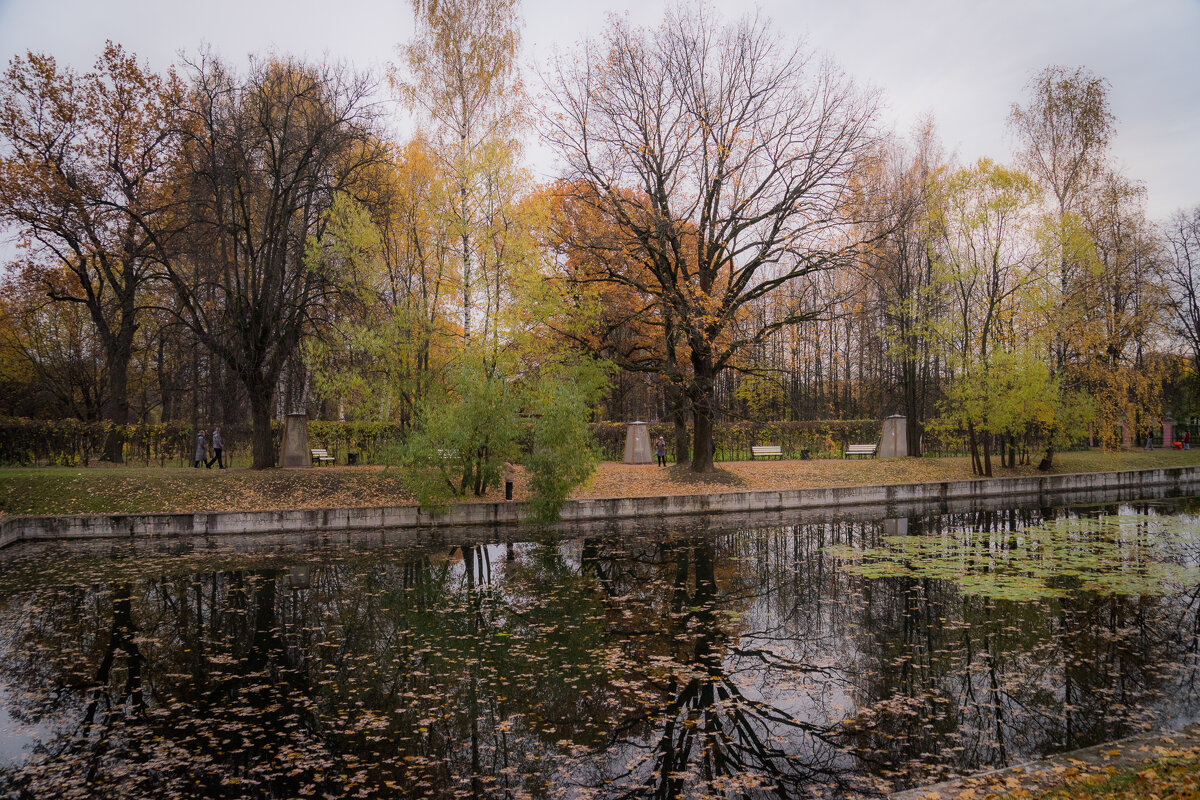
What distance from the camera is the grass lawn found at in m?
17.9

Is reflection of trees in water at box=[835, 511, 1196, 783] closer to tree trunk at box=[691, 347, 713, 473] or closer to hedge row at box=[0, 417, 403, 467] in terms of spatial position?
tree trunk at box=[691, 347, 713, 473]

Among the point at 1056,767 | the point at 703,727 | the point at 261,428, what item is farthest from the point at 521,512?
the point at 1056,767

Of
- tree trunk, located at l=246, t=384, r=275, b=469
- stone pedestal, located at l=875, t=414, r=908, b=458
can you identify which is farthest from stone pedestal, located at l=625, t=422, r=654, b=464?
tree trunk, located at l=246, t=384, r=275, b=469

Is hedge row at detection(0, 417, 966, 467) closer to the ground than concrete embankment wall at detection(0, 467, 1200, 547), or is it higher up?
higher up

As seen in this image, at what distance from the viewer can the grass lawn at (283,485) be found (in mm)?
17922

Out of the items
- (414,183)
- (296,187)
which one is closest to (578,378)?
(296,187)

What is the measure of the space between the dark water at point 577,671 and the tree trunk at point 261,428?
8.10 metres

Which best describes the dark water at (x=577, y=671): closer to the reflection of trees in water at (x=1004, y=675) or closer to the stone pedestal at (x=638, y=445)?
the reflection of trees in water at (x=1004, y=675)

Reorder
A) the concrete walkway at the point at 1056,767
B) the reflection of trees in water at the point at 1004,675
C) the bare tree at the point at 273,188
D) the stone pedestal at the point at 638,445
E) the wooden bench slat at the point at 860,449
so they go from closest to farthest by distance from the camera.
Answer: the concrete walkway at the point at 1056,767, the reflection of trees in water at the point at 1004,675, the bare tree at the point at 273,188, the stone pedestal at the point at 638,445, the wooden bench slat at the point at 860,449

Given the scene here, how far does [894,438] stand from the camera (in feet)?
96.5

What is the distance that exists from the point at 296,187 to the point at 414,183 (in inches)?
309

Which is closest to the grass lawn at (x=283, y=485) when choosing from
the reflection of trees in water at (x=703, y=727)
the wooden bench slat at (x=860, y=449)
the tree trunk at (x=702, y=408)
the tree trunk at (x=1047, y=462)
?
the tree trunk at (x=702, y=408)

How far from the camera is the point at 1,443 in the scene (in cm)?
2195

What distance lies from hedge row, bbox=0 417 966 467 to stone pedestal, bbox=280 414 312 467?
164 centimetres
